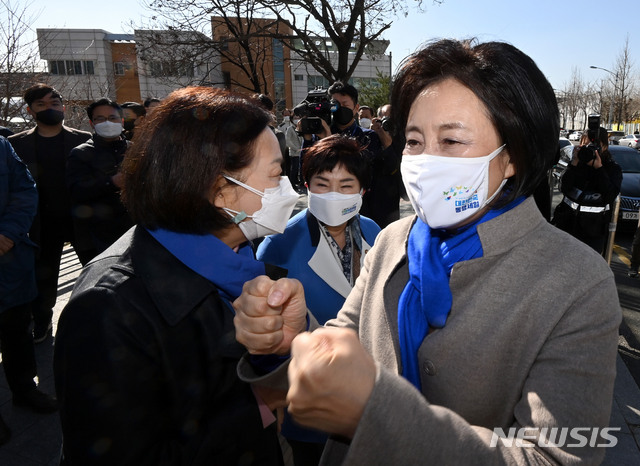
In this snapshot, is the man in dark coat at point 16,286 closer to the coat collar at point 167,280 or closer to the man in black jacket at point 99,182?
the man in black jacket at point 99,182

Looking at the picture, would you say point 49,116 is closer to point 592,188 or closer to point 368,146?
point 368,146

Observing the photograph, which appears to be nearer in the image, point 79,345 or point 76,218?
point 79,345

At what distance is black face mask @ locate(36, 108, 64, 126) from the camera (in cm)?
437

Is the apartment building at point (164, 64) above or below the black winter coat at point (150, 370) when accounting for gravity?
above

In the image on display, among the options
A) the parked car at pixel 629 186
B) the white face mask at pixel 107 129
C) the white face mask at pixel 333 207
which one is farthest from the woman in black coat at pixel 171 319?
the parked car at pixel 629 186

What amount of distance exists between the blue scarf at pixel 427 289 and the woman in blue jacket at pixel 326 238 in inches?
49.8

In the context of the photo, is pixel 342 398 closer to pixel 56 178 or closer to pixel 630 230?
pixel 56 178

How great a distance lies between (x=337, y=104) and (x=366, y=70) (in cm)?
5421

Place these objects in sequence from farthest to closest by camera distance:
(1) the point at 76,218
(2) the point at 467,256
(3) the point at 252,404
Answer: (1) the point at 76,218 < (3) the point at 252,404 < (2) the point at 467,256

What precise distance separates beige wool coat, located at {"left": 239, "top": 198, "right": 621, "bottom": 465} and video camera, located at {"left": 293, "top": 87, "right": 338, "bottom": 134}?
3.20 m

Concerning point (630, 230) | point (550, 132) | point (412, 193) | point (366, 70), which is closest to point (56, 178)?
point (412, 193)

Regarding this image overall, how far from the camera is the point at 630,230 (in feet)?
28.7

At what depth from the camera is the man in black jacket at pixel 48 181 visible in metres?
4.31

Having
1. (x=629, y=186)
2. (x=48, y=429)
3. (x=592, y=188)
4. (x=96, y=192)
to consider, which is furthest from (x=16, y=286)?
(x=629, y=186)
